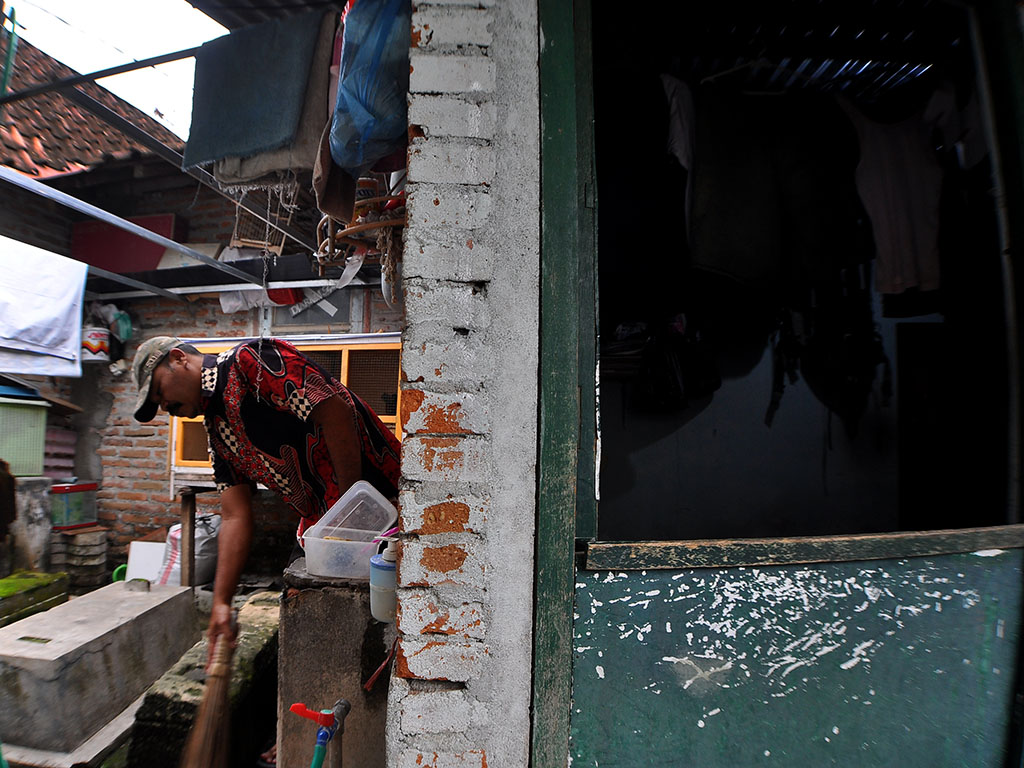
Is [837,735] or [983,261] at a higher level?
[983,261]

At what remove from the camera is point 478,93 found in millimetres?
1312

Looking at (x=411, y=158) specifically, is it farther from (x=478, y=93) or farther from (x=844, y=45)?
(x=844, y=45)

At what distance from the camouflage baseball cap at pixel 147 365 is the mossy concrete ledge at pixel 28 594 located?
2.90 m

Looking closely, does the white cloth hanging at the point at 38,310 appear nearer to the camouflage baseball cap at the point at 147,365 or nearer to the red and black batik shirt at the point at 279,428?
the camouflage baseball cap at the point at 147,365

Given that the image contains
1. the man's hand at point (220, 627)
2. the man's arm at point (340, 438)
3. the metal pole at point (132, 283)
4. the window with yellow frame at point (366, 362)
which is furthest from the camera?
the window with yellow frame at point (366, 362)

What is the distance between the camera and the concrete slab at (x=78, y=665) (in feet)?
7.66

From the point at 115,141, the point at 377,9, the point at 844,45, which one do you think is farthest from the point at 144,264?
the point at 844,45

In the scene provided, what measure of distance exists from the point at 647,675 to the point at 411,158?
4.79 ft

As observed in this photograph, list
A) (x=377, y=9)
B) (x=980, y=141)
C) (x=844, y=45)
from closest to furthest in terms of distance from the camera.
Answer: (x=377, y=9)
(x=980, y=141)
(x=844, y=45)

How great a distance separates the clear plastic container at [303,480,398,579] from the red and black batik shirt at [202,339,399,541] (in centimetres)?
30

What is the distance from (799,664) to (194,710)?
8.04 ft

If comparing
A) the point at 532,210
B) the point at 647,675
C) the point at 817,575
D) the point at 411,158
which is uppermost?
the point at 411,158

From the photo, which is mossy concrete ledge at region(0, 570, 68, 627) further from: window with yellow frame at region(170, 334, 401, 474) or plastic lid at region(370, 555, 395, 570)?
plastic lid at region(370, 555, 395, 570)

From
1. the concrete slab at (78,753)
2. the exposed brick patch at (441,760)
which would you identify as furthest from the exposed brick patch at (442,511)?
the concrete slab at (78,753)
